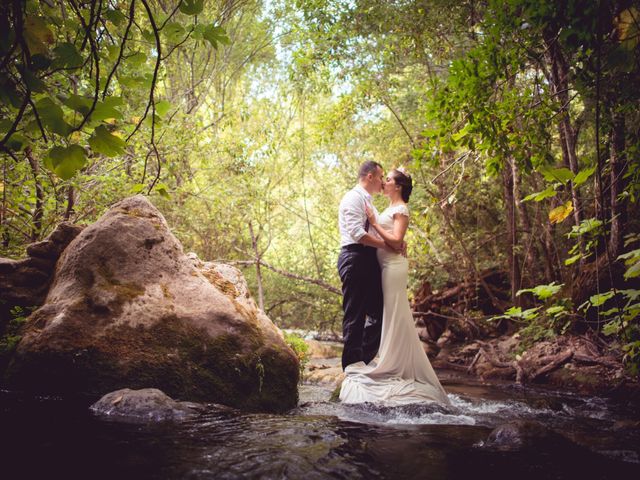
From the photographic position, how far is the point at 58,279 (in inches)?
164

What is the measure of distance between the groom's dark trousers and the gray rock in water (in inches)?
98.6

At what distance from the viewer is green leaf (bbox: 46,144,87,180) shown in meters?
1.35

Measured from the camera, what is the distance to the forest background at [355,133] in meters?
1.76

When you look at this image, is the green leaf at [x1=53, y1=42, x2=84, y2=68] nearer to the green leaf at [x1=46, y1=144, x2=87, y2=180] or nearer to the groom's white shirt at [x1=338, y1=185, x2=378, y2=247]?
the green leaf at [x1=46, y1=144, x2=87, y2=180]

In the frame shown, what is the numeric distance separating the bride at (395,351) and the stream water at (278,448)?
110 cm

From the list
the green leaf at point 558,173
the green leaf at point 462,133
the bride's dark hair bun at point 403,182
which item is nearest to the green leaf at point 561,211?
the green leaf at point 558,173

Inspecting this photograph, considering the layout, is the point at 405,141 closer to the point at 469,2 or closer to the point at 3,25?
the point at 469,2

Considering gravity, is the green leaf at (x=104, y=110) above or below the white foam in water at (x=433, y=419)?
above

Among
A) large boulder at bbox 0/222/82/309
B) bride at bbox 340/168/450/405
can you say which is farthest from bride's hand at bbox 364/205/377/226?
large boulder at bbox 0/222/82/309

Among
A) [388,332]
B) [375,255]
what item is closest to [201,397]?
[388,332]

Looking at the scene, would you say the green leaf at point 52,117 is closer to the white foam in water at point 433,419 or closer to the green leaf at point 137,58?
the green leaf at point 137,58

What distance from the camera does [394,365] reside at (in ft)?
16.9

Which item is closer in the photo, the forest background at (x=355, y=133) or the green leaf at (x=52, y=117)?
the green leaf at (x=52, y=117)

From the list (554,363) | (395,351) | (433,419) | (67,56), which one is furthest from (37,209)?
(554,363)
